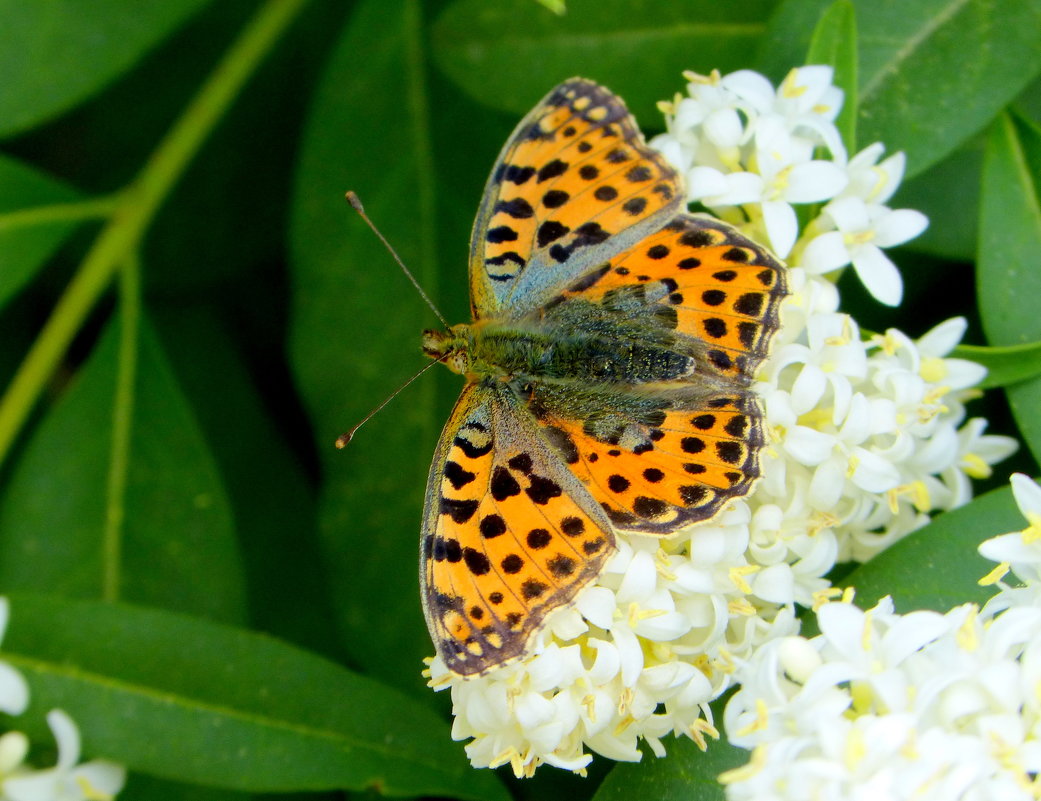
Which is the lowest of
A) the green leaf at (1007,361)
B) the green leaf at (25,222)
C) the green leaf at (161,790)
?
the green leaf at (161,790)

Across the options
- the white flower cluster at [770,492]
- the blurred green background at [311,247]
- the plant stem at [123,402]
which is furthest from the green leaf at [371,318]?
the white flower cluster at [770,492]

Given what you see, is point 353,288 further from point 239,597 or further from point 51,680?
point 51,680

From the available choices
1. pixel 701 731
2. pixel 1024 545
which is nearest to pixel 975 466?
pixel 1024 545

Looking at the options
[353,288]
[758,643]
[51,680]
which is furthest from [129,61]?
[758,643]

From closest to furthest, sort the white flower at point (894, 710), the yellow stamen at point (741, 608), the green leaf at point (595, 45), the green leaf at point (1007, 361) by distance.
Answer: the white flower at point (894, 710) → the yellow stamen at point (741, 608) → the green leaf at point (1007, 361) → the green leaf at point (595, 45)

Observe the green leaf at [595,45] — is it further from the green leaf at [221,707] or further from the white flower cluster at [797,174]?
the green leaf at [221,707]

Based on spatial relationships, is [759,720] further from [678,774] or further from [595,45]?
[595,45]
